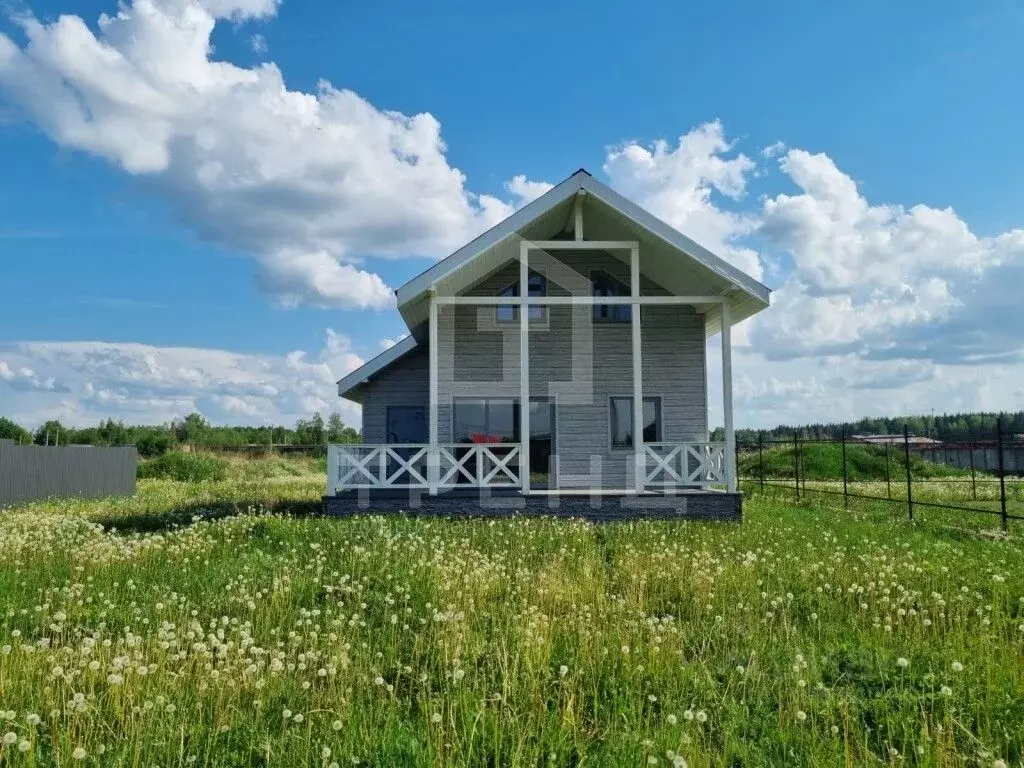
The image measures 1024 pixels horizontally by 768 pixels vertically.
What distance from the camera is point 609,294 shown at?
63.1 ft

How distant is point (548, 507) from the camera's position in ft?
52.1

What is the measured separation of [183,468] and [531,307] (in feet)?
85.8

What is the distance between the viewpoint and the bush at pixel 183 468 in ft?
125

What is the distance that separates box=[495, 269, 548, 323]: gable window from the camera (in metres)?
19.1

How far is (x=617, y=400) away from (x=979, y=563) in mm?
9403

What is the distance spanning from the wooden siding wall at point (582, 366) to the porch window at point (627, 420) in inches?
6.4

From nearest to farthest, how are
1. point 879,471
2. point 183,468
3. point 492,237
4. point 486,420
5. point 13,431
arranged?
point 492,237 < point 486,420 < point 879,471 < point 183,468 < point 13,431

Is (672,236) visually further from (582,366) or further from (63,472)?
(63,472)

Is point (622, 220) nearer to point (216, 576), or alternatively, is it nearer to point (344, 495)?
point (344, 495)

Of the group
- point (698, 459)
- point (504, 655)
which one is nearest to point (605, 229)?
point (698, 459)

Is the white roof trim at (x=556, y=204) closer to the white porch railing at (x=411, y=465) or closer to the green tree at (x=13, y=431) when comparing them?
the white porch railing at (x=411, y=465)

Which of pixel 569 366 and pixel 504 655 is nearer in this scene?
pixel 504 655

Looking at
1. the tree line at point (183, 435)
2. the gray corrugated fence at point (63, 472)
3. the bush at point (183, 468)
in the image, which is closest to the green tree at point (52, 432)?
the tree line at point (183, 435)

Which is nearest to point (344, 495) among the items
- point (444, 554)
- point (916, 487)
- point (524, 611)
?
point (444, 554)
